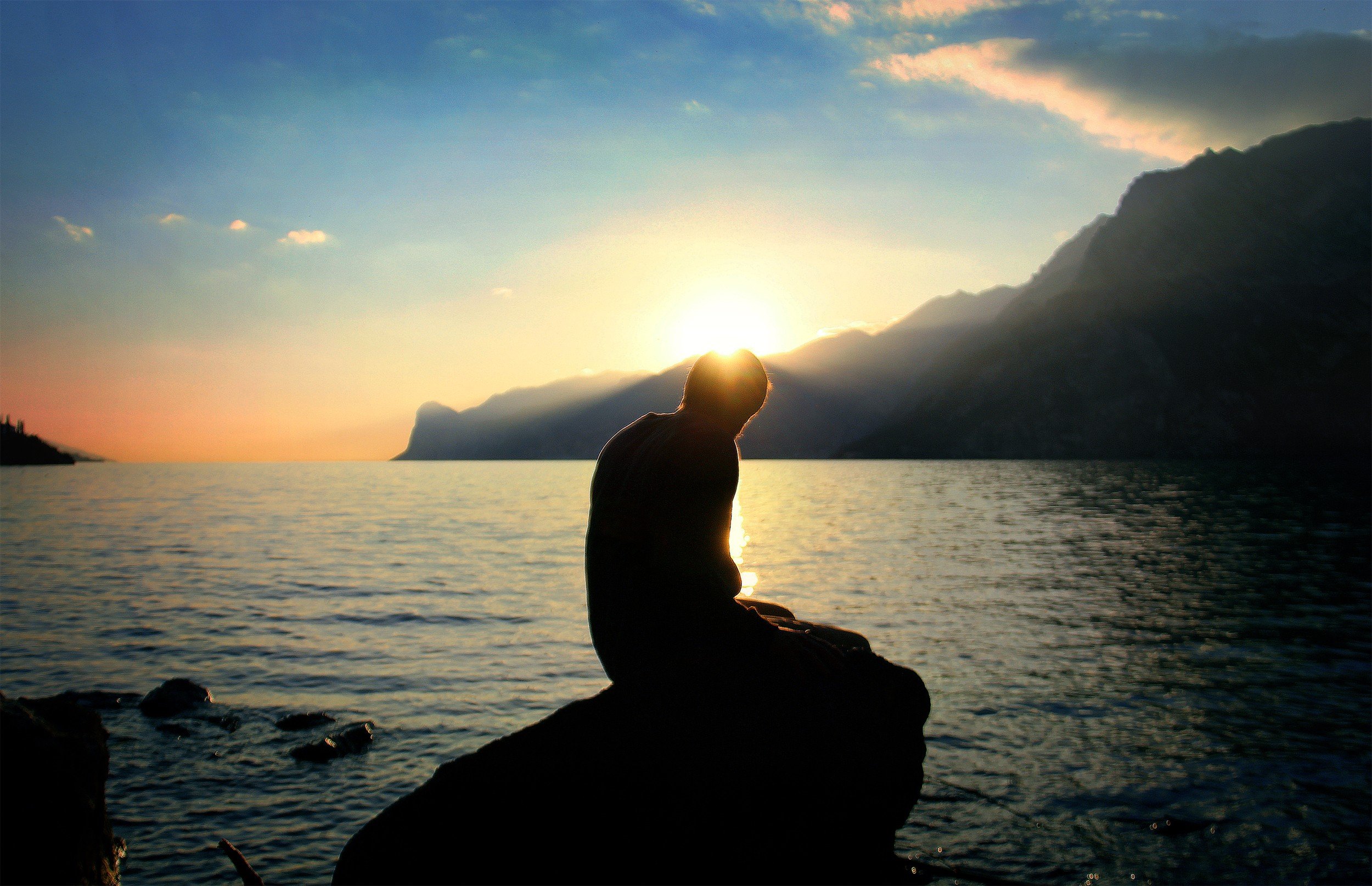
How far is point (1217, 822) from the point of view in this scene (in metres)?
9.55

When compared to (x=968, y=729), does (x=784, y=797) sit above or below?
above

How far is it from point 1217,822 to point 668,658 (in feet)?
30.2

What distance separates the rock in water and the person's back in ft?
12.4

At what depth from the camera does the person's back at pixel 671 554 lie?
3943 mm

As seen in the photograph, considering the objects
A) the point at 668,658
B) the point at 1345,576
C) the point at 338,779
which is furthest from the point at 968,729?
the point at 1345,576

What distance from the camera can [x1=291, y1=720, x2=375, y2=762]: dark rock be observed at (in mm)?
11812

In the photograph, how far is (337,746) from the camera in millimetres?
12062

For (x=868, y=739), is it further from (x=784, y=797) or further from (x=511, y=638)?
(x=511, y=638)

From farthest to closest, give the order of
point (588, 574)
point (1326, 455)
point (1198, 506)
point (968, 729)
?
1. point (1326, 455)
2. point (1198, 506)
3. point (968, 729)
4. point (588, 574)

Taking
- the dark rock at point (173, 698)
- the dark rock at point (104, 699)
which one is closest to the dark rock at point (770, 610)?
the dark rock at point (173, 698)

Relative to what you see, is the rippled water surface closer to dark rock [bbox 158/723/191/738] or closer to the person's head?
dark rock [bbox 158/723/191/738]

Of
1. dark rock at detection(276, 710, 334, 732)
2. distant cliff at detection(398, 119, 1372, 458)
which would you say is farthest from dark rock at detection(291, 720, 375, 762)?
distant cliff at detection(398, 119, 1372, 458)

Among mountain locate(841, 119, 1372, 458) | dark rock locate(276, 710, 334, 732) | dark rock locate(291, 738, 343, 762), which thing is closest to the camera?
dark rock locate(291, 738, 343, 762)

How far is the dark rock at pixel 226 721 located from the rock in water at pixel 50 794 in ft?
26.1
